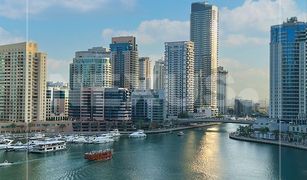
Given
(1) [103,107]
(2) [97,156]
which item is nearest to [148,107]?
(1) [103,107]

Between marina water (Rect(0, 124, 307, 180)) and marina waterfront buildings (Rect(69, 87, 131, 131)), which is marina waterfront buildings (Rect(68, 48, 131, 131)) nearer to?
marina waterfront buildings (Rect(69, 87, 131, 131))

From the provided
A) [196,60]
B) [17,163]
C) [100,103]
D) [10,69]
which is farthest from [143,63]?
[17,163]

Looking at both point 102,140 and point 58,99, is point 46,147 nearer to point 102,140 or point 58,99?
point 102,140

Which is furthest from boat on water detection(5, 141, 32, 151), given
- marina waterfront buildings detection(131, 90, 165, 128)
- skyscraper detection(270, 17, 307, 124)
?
marina waterfront buildings detection(131, 90, 165, 128)

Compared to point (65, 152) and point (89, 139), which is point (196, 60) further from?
point (65, 152)

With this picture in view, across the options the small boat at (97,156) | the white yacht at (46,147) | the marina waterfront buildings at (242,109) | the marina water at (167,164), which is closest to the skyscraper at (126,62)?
the marina waterfront buildings at (242,109)

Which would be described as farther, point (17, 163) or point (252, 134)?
point (252, 134)

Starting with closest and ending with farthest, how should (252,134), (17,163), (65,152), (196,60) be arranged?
(17,163) → (65,152) → (252,134) → (196,60)
